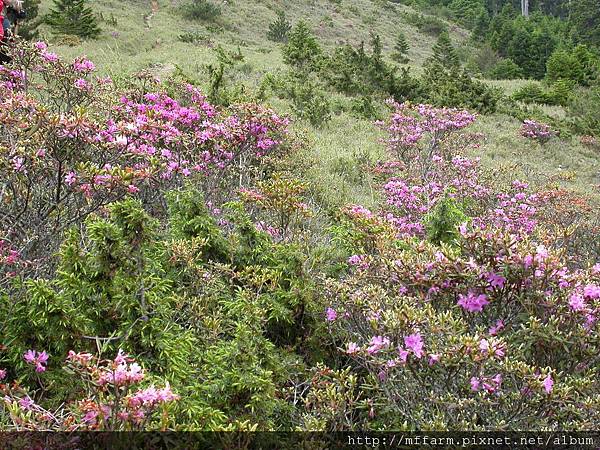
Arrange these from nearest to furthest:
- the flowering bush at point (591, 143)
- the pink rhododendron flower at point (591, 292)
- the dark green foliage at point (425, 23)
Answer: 1. the pink rhododendron flower at point (591, 292)
2. the flowering bush at point (591, 143)
3. the dark green foliage at point (425, 23)

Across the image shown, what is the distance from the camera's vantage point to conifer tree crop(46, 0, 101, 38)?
18.3 m

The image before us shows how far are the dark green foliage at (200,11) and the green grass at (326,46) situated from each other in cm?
43

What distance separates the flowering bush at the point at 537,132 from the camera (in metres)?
13.8

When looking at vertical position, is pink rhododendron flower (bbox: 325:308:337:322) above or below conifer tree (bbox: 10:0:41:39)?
above

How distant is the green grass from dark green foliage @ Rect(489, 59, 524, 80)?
435 centimetres

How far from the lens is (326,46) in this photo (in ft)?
92.6

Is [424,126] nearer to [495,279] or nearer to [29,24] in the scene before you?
[495,279]

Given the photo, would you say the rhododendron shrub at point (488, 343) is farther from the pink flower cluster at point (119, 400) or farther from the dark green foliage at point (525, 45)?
the dark green foliage at point (525, 45)

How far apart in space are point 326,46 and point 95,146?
88.3 feet

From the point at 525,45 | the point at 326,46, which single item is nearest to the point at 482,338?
the point at 326,46

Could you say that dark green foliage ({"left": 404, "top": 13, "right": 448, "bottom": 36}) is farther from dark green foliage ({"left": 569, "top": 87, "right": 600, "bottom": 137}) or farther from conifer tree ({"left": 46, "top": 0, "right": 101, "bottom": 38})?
conifer tree ({"left": 46, "top": 0, "right": 101, "bottom": 38})

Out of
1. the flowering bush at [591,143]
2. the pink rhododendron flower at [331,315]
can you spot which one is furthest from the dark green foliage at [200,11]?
the pink rhododendron flower at [331,315]

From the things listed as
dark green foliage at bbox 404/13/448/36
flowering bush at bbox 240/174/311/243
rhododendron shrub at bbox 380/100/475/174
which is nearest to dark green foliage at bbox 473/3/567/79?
dark green foliage at bbox 404/13/448/36

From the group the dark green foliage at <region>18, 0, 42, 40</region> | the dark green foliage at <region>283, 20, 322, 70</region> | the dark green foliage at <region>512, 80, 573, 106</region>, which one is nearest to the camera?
the dark green foliage at <region>18, 0, 42, 40</region>
